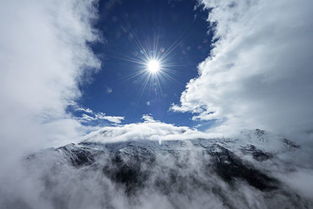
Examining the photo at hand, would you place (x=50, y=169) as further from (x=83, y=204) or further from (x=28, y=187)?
(x=83, y=204)

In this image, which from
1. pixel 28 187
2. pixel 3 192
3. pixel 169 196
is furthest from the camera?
pixel 169 196

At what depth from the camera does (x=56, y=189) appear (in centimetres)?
11275

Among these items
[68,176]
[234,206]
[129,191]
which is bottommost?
[234,206]

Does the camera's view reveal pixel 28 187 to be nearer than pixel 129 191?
Yes

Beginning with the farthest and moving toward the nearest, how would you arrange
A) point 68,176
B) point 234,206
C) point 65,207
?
point 234,206 → point 68,176 → point 65,207

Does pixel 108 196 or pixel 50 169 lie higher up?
pixel 50 169

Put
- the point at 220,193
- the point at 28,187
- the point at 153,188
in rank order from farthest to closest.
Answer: the point at 153,188 < the point at 220,193 < the point at 28,187

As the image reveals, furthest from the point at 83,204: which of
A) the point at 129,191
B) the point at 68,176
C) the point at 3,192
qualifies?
the point at 129,191

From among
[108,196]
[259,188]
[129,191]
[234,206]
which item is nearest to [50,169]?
[108,196]

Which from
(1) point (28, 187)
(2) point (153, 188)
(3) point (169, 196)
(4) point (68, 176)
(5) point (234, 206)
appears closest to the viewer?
(1) point (28, 187)

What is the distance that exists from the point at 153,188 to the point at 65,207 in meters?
92.4

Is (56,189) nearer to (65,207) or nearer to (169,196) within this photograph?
(65,207)

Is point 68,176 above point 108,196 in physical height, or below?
above

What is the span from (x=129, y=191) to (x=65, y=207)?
80895 mm
